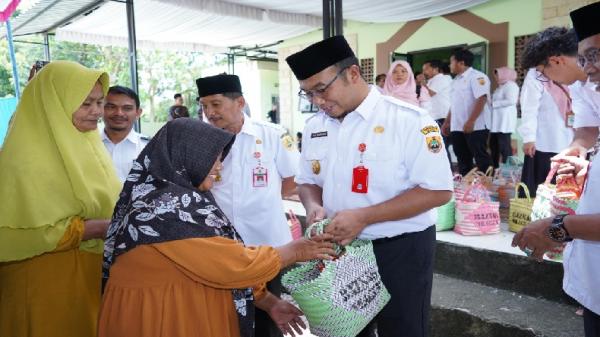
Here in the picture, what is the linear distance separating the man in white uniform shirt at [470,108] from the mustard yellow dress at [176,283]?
4.37m

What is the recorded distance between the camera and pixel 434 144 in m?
1.73

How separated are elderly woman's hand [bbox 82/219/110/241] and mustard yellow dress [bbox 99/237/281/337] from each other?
38 cm

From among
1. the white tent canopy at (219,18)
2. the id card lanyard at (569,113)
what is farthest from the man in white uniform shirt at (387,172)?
the white tent canopy at (219,18)

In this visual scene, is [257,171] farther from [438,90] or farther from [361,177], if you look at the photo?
[438,90]

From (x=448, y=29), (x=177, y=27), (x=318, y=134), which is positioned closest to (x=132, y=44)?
(x=177, y=27)

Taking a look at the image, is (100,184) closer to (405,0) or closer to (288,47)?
(405,0)

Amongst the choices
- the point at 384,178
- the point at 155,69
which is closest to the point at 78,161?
the point at 384,178

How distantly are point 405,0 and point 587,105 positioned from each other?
5171 millimetres

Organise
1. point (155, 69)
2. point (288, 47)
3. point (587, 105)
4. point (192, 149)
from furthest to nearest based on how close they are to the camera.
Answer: point (155, 69)
point (288, 47)
point (587, 105)
point (192, 149)

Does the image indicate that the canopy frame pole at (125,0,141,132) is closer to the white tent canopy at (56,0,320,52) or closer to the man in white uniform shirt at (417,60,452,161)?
the white tent canopy at (56,0,320,52)

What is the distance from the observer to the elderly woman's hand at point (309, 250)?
1.62 metres

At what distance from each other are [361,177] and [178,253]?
0.75 m

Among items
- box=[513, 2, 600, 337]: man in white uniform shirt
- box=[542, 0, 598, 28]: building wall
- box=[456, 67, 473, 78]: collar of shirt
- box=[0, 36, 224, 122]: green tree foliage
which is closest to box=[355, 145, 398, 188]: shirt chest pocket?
box=[513, 2, 600, 337]: man in white uniform shirt

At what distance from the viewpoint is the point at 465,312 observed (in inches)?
113
